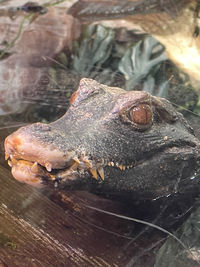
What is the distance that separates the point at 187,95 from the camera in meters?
4.18

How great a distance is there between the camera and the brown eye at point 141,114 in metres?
2.61

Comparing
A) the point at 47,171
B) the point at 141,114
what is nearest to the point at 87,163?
Result: the point at 47,171

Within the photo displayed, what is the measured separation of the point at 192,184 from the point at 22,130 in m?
1.60

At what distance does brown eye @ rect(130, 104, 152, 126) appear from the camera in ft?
8.56

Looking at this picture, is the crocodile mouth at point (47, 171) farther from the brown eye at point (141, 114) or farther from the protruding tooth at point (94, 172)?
the brown eye at point (141, 114)

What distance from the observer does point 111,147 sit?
249cm

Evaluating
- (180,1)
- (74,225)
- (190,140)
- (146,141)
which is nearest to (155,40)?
(180,1)

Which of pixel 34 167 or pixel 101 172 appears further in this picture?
pixel 101 172

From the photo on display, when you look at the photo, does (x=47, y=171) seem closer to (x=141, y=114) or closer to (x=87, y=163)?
(x=87, y=163)

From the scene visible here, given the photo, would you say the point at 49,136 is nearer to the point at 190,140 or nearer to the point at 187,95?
the point at 190,140

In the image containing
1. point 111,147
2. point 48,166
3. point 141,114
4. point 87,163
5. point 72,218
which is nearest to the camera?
point 48,166

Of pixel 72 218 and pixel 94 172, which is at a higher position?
pixel 94 172

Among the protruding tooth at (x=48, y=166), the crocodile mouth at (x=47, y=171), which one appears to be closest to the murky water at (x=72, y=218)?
the crocodile mouth at (x=47, y=171)

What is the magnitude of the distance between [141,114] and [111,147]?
33 centimetres
